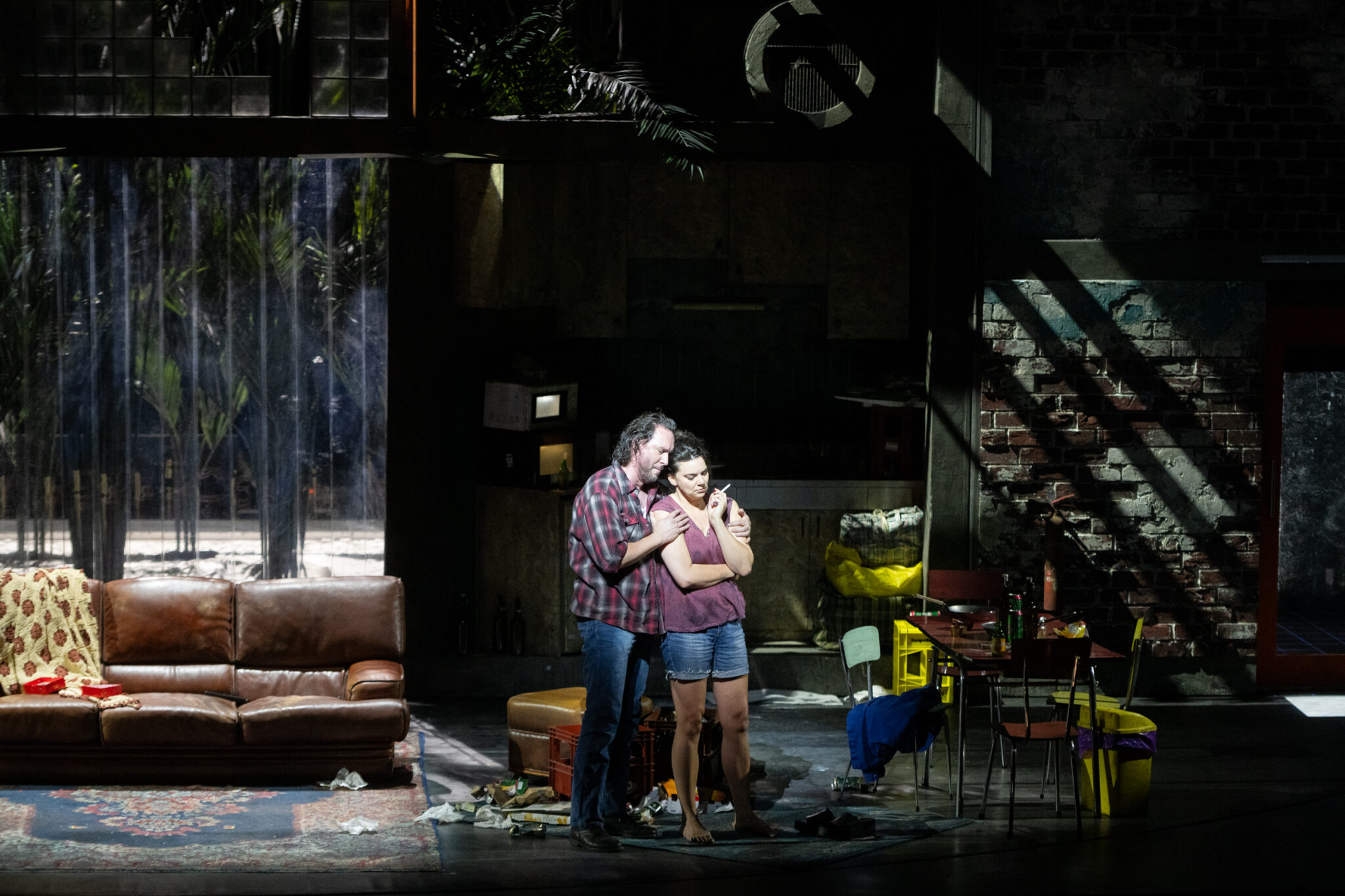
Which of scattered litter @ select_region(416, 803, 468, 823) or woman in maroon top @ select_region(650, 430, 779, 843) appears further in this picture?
scattered litter @ select_region(416, 803, 468, 823)

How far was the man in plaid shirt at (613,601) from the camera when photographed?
659 cm

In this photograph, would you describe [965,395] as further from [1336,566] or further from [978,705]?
[1336,566]

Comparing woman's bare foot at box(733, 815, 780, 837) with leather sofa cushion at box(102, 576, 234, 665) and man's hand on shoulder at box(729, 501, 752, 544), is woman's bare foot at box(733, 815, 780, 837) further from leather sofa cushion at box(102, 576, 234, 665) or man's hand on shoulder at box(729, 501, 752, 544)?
leather sofa cushion at box(102, 576, 234, 665)

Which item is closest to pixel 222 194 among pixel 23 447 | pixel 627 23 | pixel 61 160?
pixel 61 160

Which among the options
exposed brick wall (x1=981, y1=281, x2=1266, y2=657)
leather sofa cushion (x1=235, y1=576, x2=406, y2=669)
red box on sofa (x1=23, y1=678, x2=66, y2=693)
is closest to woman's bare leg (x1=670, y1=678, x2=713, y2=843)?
leather sofa cushion (x1=235, y1=576, x2=406, y2=669)

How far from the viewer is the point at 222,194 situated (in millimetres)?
9062

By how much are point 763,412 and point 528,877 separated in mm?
4933

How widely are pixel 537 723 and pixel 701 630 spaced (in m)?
1.30

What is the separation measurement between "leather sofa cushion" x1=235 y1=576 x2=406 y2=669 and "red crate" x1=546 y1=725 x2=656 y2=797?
1278 millimetres

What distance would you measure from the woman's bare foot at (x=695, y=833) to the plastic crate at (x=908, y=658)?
225 cm

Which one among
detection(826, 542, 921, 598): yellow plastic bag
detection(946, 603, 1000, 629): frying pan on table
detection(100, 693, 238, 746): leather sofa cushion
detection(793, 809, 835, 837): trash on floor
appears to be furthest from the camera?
detection(826, 542, 921, 598): yellow plastic bag

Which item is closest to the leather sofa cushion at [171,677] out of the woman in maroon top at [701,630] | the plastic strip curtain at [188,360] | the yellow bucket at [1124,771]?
the plastic strip curtain at [188,360]

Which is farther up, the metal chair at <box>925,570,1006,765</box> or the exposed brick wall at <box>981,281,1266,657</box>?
the exposed brick wall at <box>981,281,1266,657</box>

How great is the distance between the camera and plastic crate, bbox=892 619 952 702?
8.59 m
